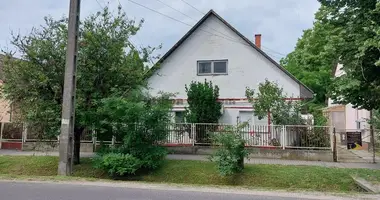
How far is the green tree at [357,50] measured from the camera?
830 cm

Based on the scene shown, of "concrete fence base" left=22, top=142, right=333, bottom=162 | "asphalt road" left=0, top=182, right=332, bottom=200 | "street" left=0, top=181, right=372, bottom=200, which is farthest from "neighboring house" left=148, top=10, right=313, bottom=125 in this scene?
"asphalt road" left=0, top=182, right=332, bottom=200

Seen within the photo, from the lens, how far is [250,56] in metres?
19.8

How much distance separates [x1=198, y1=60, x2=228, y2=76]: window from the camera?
2038 cm

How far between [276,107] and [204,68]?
572 centimetres

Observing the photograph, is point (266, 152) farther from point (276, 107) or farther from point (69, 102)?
point (69, 102)

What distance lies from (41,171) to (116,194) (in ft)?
22.3

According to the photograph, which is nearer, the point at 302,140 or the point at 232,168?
the point at 232,168

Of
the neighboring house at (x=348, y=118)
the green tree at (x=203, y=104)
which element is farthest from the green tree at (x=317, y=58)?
the green tree at (x=203, y=104)

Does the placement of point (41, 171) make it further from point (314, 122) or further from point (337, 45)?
point (314, 122)

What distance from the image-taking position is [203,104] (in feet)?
60.2

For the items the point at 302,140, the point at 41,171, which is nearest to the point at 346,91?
the point at 302,140

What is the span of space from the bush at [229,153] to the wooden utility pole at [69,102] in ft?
16.5

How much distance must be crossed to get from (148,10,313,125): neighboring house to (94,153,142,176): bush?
7120 mm

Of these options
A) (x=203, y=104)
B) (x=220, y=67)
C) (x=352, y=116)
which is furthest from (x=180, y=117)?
(x=352, y=116)
